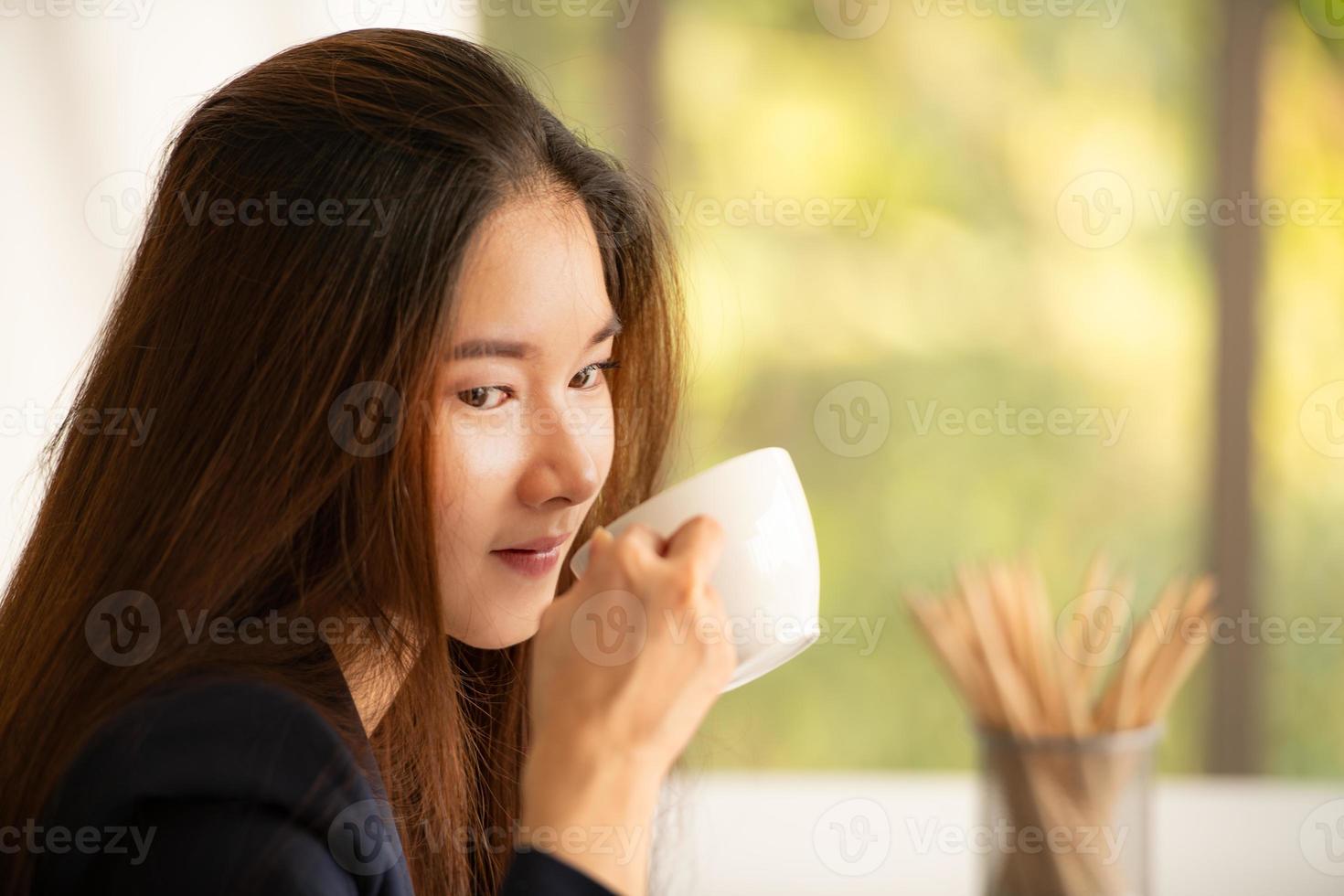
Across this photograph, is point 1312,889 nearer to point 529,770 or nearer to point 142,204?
point 529,770

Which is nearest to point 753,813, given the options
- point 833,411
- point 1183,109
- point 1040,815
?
point 1040,815

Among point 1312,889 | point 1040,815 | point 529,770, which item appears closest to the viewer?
point 529,770

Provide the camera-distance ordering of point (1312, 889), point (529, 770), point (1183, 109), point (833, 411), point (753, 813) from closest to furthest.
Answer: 1. point (529, 770)
2. point (1312, 889)
3. point (753, 813)
4. point (1183, 109)
5. point (833, 411)

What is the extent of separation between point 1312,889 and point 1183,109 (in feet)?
4.88

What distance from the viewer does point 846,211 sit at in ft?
7.07
